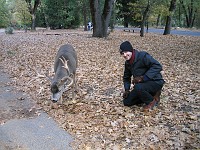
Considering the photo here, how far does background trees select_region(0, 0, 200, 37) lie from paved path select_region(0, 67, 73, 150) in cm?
1419

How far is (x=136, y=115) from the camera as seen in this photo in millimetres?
5887

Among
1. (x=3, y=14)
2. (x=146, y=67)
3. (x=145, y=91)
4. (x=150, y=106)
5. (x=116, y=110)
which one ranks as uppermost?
(x=3, y=14)

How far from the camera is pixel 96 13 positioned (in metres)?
20.3

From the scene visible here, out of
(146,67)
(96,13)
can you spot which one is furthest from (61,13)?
(146,67)

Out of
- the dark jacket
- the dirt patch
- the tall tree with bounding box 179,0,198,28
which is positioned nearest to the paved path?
the dirt patch

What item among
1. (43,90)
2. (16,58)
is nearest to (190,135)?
(43,90)

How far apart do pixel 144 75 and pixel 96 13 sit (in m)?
15.1

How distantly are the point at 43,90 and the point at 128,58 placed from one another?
301 cm

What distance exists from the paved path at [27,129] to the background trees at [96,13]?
14.2 m

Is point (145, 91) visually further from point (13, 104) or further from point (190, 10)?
point (190, 10)

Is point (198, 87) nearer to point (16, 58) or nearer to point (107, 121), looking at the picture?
point (107, 121)

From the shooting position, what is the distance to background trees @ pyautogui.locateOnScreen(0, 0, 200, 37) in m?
20.6

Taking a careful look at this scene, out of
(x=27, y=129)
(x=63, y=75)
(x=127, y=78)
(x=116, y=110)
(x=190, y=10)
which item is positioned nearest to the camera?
(x=27, y=129)

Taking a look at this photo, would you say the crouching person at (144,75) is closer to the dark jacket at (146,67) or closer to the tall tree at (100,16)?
the dark jacket at (146,67)
